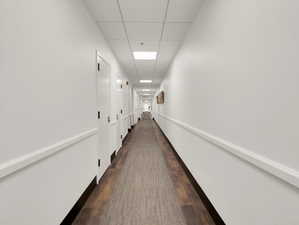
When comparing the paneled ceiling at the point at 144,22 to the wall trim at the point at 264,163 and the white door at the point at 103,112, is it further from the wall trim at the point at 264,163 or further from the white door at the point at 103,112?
the wall trim at the point at 264,163

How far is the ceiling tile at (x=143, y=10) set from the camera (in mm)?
2195

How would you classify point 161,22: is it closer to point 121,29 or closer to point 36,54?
point 121,29

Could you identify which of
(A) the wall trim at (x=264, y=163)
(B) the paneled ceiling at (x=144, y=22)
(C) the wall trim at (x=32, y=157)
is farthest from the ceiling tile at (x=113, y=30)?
(A) the wall trim at (x=264, y=163)

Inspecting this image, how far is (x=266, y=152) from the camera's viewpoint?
3.46 ft

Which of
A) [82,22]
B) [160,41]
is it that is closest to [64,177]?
[82,22]

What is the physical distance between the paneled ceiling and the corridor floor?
275cm

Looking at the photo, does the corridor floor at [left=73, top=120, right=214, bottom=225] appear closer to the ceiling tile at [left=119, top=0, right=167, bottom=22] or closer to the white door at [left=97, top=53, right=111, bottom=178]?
the white door at [left=97, top=53, right=111, bottom=178]

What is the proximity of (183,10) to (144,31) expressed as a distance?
0.90 meters

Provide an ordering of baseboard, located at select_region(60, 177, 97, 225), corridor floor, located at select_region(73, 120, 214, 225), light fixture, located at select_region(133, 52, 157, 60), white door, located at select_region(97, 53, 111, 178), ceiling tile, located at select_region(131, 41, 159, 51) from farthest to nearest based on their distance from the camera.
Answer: light fixture, located at select_region(133, 52, 157, 60) → ceiling tile, located at select_region(131, 41, 159, 51) → white door, located at select_region(97, 53, 111, 178) → corridor floor, located at select_region(73, 120, 214, 225) → baseboard, located at select_region(60, 177, 97, 225)

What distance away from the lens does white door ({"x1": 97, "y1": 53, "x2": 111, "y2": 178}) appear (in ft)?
9.72

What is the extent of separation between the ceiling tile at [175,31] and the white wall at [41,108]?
1.46m

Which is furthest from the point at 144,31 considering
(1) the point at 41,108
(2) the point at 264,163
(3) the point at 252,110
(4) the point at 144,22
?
(2) the point at 264,163

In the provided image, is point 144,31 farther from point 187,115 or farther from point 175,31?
point 187,115

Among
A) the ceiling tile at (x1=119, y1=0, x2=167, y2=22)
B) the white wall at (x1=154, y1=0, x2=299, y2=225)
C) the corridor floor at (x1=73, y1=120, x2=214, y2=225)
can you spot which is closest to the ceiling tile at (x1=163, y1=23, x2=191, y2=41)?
the ceiling tile at (x1=119, y1=0, x2=167, y2=22)
